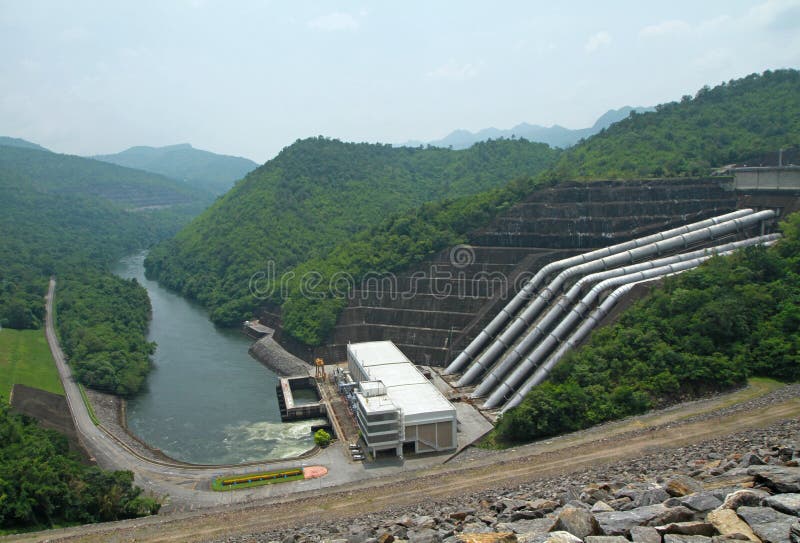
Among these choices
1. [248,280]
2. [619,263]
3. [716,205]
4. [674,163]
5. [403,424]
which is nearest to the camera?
[403,424]

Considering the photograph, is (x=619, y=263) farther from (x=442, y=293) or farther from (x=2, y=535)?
(x=2, y=535)

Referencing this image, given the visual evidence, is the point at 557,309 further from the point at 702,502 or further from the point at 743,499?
the point at 743,499

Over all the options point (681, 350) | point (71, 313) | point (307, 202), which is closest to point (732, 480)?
point (681, 350)

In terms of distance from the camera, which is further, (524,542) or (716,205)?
(716,205)

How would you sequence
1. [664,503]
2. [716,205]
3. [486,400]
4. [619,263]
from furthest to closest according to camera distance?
1. [716,205]
2. [619,263]
3. [486,400]
4. [664,503]

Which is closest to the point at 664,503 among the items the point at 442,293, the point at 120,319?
the point at 442,293
